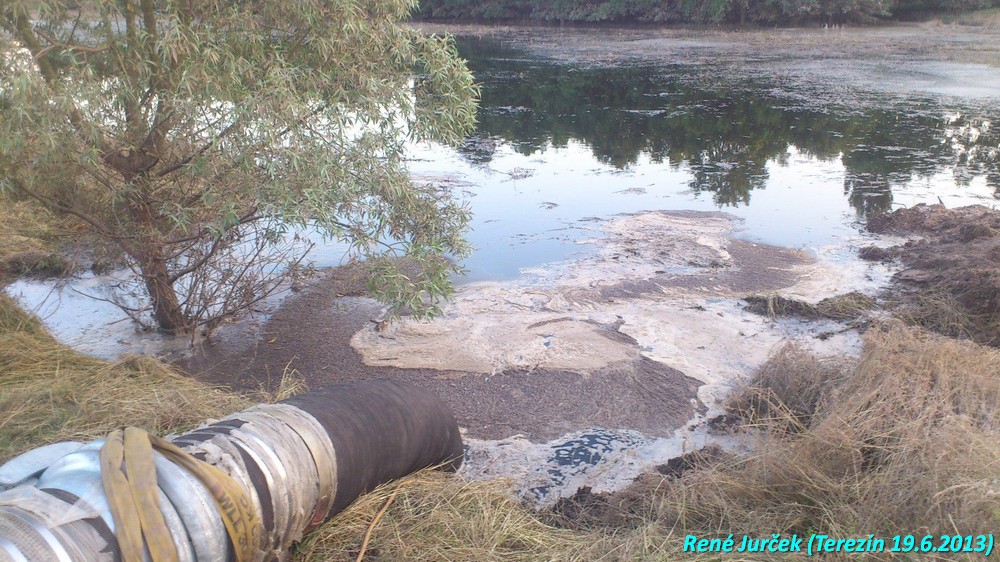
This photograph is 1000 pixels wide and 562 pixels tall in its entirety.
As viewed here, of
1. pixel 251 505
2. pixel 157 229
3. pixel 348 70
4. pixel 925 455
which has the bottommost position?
pixel 925 455

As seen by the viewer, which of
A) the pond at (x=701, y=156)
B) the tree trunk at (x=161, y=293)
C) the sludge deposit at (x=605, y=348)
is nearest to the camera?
the sludge deposit at (x=605, y=348)

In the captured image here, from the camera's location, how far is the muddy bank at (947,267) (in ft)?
21.1

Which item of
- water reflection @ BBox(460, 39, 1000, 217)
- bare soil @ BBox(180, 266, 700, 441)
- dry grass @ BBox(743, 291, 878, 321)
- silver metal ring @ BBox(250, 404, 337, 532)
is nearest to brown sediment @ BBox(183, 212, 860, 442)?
bare soil @ BBox(180, 266, 700, 441)

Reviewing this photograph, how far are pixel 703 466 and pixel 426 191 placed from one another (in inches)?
117

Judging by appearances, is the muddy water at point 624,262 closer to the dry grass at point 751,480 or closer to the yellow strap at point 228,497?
the dry grass at point 751,480

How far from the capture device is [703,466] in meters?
4.42

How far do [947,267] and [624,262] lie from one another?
11.0 feet

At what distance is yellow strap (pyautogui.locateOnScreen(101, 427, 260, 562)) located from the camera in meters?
2.25

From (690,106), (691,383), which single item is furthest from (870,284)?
(690,106)

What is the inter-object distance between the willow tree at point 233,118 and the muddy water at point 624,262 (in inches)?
48.0

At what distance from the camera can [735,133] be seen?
15852 mm

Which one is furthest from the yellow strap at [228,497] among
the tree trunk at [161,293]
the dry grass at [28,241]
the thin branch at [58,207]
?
the dry grass at [28,241]

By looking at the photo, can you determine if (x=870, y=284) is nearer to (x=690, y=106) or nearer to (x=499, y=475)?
(x=499, y=475)

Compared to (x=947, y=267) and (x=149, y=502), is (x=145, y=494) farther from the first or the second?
(x=947, y=267)
